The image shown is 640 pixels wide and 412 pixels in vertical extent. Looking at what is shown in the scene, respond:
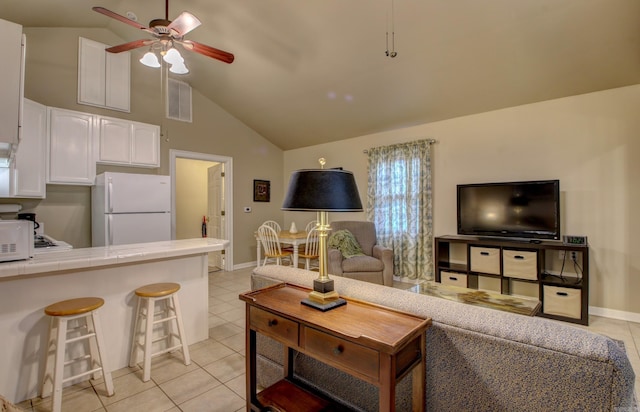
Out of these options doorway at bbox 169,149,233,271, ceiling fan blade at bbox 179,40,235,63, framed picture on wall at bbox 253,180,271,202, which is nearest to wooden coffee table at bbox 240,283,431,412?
ceiling fan blade at bbox 179,40,235,63

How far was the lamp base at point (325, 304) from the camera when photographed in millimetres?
1279

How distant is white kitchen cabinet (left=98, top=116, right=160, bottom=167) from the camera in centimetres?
395

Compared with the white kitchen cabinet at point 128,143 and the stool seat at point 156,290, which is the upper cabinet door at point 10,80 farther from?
the white kitchen cabinet at point 128,143

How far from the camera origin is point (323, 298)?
4.34 feet

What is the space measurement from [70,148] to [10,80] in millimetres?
2749

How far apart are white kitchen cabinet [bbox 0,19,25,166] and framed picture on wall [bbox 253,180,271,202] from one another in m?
4.49

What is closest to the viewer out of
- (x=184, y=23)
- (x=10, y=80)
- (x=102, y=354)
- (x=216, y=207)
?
(x=10, y=80)

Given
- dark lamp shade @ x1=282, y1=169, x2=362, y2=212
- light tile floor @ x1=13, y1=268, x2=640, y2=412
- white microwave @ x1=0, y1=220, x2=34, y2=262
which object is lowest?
light tile floor @ x1=13, y1=268, x2=640, y2=412

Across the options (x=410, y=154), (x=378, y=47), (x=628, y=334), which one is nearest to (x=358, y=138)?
(x=410, y=154)

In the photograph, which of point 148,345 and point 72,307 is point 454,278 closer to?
point 148,345

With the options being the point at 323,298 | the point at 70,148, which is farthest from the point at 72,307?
the point at 70,148

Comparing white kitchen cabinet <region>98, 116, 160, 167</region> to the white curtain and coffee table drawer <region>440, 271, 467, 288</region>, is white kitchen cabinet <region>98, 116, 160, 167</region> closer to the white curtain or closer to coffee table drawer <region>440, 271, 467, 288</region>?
the white curtain

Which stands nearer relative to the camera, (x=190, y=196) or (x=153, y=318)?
(x=153, y=318)

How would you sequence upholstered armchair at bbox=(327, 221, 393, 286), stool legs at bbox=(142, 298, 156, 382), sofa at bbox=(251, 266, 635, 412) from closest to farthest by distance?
sofa at bbox=(251, 266, 635, 412)
stool legs at bbox=(142, 298, 156, 382)
upholstered armchair at bbox=(327, 221, 393, 286)
